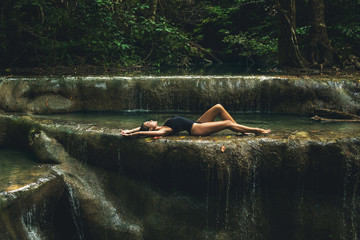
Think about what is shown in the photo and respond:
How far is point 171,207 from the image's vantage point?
19.1 ft

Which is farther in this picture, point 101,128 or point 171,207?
point 101,128

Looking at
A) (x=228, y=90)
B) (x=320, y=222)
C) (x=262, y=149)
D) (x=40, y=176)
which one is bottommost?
(x=320, y=222)

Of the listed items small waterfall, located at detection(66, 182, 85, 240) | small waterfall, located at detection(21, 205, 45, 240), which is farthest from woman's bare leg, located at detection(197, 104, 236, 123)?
small waterfall, located at detection(21, 205, 45, 240)

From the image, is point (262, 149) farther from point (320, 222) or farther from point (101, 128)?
point (101, 128)

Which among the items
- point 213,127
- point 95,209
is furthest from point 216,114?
point 95,209

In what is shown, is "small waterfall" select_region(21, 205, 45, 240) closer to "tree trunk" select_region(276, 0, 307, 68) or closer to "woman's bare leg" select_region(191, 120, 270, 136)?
"woman's bare leg" select_region(191, 120, 270, 136)

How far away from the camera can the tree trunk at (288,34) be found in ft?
38.0

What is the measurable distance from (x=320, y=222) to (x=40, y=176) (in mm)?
4493

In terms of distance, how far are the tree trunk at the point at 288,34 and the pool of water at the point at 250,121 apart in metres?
4.03

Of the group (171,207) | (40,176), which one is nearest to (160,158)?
(171,207)

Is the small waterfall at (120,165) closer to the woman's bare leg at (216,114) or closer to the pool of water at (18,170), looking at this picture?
the pool of water at (18,170)

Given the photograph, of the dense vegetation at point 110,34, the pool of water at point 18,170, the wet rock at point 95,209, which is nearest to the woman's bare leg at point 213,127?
the wet rock at point 95,209

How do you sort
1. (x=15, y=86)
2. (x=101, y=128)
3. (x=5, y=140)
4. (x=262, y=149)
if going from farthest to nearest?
(x=15, y=86)
(x=5, y=140)
(x=101, y=128)
(x=262, y=149)

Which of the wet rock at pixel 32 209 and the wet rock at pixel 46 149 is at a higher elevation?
the wet rock at pixel 46 149
